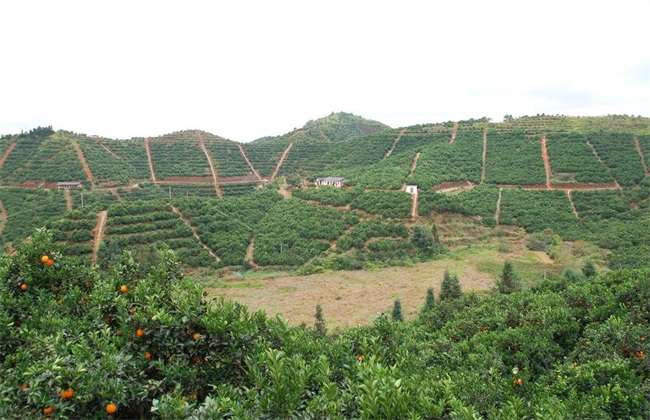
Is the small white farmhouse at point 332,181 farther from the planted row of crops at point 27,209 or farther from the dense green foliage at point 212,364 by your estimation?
the dense green foliage at point 212,364

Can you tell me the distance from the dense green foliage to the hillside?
75.8 feet

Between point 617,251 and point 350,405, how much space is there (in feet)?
108

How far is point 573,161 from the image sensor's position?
4400 cm

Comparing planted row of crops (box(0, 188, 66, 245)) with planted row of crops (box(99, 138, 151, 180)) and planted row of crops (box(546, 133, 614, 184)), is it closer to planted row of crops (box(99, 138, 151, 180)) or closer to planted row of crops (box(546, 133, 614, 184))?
planted row of crops (box(99, 138, 151, 180))

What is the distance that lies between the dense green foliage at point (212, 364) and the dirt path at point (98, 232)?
23921 mm

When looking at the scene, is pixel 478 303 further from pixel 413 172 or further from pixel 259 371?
pixel 413 172

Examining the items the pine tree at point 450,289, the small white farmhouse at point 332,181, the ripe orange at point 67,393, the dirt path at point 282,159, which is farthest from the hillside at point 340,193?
the ripe orange at point 67,393

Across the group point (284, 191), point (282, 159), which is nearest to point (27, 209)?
point (284, 191)

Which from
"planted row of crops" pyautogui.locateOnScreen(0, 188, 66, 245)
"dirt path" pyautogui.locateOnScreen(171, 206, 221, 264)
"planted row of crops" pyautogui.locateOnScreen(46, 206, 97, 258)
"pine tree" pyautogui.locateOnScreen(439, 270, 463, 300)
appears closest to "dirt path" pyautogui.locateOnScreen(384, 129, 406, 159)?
"dirt path" pyautogui.locateOnScreen(171, 206, 221, 264)

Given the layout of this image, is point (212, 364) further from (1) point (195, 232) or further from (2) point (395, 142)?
(2) point (395, 142)

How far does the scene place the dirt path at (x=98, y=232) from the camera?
2673 centimetres

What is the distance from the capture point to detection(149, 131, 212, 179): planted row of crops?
55.9m

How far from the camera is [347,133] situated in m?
101

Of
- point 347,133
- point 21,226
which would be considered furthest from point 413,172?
point 347,133
